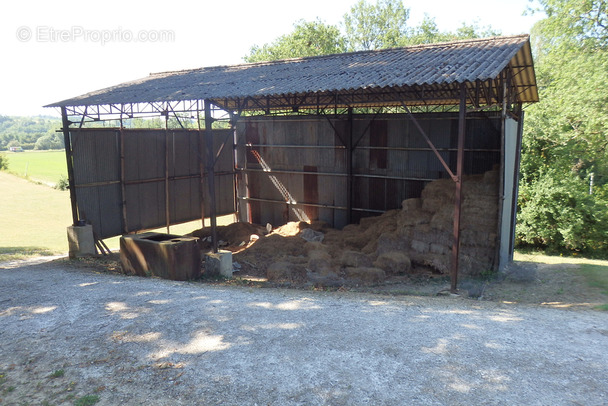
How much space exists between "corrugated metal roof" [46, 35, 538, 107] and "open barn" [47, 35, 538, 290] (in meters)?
0.06

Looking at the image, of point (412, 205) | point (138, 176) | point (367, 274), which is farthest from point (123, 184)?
point (412, 205)

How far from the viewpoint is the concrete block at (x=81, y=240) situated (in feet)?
43.0

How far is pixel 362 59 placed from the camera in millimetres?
14070

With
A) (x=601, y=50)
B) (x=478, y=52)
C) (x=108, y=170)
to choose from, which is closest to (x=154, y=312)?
(x=108, y=170)

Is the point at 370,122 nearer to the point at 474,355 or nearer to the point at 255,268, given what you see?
the point at 255,268

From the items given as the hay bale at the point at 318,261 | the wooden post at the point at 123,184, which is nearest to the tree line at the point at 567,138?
the hay bale at the point at 318,261

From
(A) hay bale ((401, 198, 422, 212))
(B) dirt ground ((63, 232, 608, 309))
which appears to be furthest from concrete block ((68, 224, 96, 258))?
(A) hay bale ((401, 198, 422, 212))

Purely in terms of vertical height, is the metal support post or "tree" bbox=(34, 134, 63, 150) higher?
"tree" bbox=(34, 134, 63, 150)

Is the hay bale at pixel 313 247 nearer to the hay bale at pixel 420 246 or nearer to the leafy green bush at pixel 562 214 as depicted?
the hay bale at pixel 420 246

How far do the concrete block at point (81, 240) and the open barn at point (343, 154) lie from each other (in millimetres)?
524

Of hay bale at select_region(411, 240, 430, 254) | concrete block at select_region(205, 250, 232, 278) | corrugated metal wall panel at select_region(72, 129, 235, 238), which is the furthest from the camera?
corrugated metal wall panel at select_region(72, 129, 235, 238)

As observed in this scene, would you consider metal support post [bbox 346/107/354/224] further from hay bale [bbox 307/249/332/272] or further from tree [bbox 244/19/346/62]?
tree [bbox 244/19/346/62]

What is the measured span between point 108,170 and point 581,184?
783 inches

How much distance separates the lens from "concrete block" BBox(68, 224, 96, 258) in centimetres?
1311
